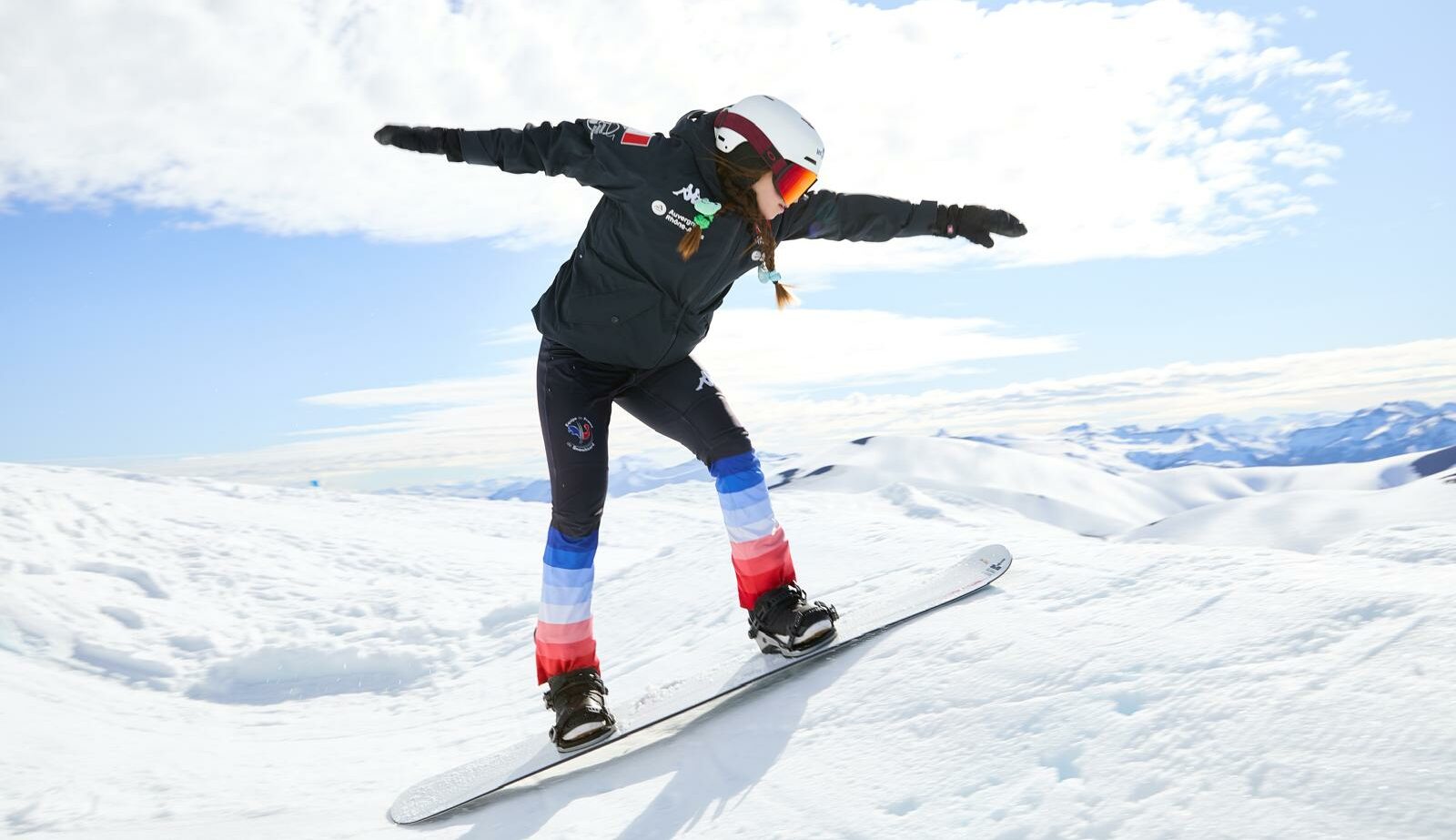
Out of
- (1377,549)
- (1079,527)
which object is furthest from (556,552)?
(1079,527)

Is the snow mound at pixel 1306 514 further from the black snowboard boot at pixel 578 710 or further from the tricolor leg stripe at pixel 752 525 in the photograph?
the black snowboard boot at pixel 578 710

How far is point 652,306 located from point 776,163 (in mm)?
713

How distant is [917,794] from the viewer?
205cm

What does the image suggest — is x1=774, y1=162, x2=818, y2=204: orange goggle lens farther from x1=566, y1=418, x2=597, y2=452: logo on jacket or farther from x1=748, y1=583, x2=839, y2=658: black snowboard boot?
x1=748, y1=583, x2=839, y2=658: black snowboard boot

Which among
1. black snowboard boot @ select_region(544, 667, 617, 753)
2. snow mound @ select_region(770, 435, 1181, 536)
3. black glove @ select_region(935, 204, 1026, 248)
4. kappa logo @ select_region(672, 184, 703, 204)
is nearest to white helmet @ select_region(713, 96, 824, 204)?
kappa logo @ select_region(672, 184, 703, 204)

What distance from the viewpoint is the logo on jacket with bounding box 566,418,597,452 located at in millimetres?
3238

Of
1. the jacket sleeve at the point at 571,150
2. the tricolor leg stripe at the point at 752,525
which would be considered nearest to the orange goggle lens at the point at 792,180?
the jacket sleeve at the point at 571,150

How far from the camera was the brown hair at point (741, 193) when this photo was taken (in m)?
3.08

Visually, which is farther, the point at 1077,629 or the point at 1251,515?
the point at 1251,515

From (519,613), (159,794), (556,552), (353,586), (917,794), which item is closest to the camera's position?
(917,794)

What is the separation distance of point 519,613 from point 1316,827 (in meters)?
6.47

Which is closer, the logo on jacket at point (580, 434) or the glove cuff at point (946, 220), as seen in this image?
the logo on jacket at point (580, 434)

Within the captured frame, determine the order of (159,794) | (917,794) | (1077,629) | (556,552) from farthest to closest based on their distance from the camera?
(159,794) → (556,552) → (1077,629) → (917,794)

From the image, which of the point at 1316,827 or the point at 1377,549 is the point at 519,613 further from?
the point at 1316,827
